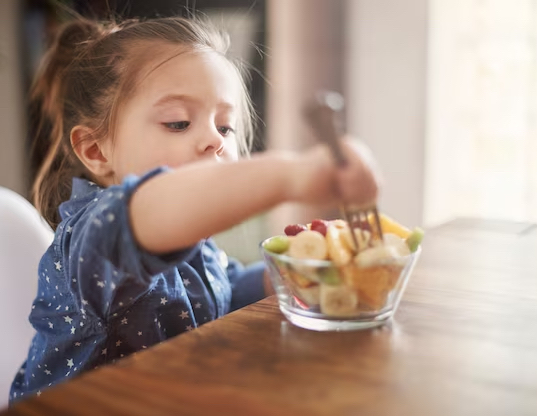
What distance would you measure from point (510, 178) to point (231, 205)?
215 cm

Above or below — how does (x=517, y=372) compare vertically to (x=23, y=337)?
above

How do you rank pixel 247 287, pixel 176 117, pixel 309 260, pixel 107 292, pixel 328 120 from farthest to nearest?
pixel 247 287
pixel 176 117
pixel 107 292
pixel 309 260
pixel 328 120

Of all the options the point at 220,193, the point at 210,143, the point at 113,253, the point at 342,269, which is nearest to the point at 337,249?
the point at 342,269

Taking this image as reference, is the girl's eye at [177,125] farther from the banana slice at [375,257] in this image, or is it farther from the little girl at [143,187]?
the banana slice at [375,257]

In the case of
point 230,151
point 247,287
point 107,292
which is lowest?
point 247,287

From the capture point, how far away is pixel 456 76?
257cm

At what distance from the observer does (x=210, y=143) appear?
0.94 meters

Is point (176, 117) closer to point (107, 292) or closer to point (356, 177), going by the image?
point (107, 292)

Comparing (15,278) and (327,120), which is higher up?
(327,120)

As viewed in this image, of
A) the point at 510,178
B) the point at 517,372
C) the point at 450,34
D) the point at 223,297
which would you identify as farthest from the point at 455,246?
the point at 450,34

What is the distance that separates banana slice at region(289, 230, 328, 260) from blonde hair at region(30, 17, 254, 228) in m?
0.47

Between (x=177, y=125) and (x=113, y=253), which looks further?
(x=177, y=125)

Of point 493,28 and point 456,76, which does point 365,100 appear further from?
point 493,28

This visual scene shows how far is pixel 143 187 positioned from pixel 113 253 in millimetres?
78
